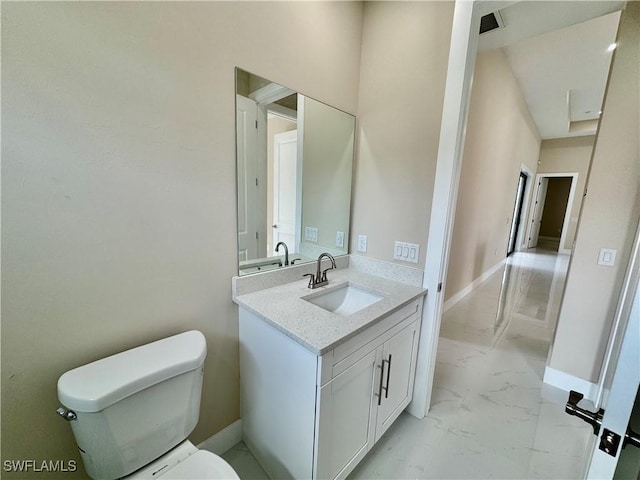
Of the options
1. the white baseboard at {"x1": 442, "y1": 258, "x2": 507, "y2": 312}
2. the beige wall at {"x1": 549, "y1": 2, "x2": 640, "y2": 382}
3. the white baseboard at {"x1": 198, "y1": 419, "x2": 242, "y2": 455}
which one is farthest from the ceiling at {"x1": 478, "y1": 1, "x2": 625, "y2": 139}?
the white baseboard at {"x1": 198, "y1": 419, "x2": 242, "y2": 455}

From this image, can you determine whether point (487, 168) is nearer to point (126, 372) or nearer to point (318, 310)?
point (318, 310)

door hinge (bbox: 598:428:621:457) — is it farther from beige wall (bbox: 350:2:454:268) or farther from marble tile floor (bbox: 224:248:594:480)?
beige wall (bbox: 350:2:454:268)

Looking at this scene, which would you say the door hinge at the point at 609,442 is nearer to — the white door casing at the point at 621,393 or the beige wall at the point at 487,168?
the white door casing at the point at 621,393

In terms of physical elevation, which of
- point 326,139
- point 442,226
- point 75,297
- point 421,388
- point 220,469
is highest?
point 326,139

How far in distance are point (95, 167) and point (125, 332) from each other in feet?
2.12

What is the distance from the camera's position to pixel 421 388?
5.52 feet

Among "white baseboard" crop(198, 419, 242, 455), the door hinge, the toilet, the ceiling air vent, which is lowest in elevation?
"white baseboard" crop(198, 419, 242, 455)

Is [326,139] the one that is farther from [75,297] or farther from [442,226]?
[75,297]

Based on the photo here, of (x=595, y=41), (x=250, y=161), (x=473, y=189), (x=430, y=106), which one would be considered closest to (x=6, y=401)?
(x=250, y=161)

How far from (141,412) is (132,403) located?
56 mm

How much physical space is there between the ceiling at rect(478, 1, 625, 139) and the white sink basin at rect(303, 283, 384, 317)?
1.69 m

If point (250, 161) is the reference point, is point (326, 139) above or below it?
above

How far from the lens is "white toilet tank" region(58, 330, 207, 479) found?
815 millimetres

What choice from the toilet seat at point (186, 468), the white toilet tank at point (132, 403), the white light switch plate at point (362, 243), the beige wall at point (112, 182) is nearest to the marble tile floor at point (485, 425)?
the toilet seat at point (186, 468)
